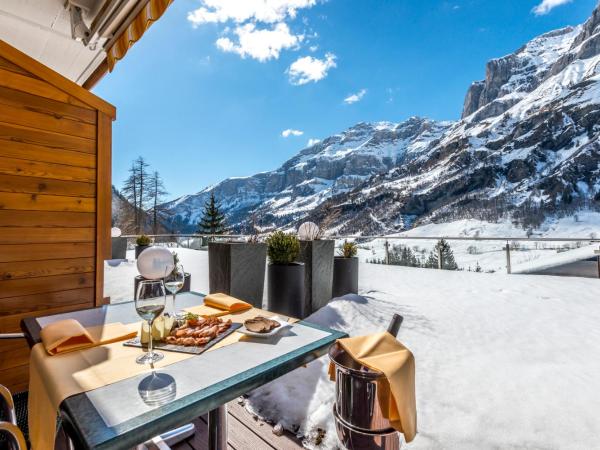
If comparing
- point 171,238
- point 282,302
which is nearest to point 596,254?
point 282,302

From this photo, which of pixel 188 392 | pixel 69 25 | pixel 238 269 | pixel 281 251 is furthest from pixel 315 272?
pixel 69 25

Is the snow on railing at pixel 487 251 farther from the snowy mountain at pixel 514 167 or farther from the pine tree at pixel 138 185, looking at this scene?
the pine tree at pixel 138 185

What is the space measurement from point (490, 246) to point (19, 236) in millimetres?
7634

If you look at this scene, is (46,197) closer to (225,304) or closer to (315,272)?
(225,304)

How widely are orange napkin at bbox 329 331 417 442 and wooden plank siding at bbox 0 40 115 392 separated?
6.04 feet

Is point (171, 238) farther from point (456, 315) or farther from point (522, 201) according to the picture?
point (522, 201)

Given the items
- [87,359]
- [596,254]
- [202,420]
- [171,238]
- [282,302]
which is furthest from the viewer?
[171,238]

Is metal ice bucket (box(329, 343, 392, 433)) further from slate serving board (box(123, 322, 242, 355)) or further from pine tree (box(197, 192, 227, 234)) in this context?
pine tree (box(197, 192, 227, 234))

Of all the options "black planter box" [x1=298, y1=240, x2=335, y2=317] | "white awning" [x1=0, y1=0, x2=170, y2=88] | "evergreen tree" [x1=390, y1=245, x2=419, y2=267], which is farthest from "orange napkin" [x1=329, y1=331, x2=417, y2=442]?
"evergreen tree" [x1=390, y1=245, x2=419, y2=267]

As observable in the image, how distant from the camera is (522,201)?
34000mm

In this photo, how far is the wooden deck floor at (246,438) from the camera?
4.79 ft

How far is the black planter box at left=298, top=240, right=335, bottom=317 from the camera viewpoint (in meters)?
3.71

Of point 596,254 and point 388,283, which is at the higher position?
point 596,254

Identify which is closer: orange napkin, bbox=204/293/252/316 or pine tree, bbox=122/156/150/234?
orange napkin, bbox=204/293/252/316
